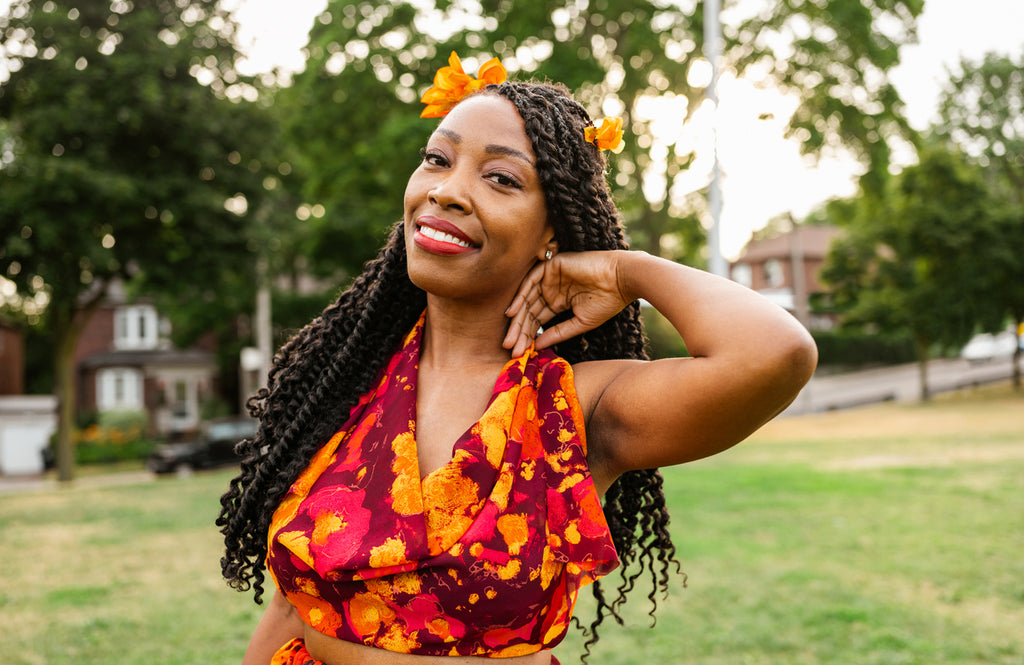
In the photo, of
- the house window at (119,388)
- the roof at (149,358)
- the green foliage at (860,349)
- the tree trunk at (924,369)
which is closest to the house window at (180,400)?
the roof at (149,358)

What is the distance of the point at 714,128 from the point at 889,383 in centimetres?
2963

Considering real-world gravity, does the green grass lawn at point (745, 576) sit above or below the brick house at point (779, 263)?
below

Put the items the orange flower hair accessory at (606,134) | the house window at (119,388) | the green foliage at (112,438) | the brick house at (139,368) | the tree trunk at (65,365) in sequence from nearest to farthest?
the orange flower hair accessory at (606,134)
the tree trunk at (65,365)
the green foliage at (112,438)
the brick house at (139,368)
the house window at (119,388)

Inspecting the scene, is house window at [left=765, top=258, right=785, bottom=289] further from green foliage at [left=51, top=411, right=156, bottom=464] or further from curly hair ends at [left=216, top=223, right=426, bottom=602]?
curly hair ends at [left=216, top=223, right=426, bottom=602]

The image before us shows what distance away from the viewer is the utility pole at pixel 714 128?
11.6m

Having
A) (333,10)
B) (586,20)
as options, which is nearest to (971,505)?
(586,20)

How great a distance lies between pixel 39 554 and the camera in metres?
8.70

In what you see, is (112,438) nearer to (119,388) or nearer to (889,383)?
(119,388)

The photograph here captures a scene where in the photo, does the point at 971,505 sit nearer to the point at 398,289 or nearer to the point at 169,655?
the point at 169,655

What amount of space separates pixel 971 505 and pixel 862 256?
996 inches

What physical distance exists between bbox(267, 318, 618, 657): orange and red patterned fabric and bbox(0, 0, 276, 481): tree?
1404 cm

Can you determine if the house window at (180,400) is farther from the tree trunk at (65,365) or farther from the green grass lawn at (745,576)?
the green grass lawn at (745,576)

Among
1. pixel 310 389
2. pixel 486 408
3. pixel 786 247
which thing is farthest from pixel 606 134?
pixel 786 247

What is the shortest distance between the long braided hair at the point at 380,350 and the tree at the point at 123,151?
44.6ft
